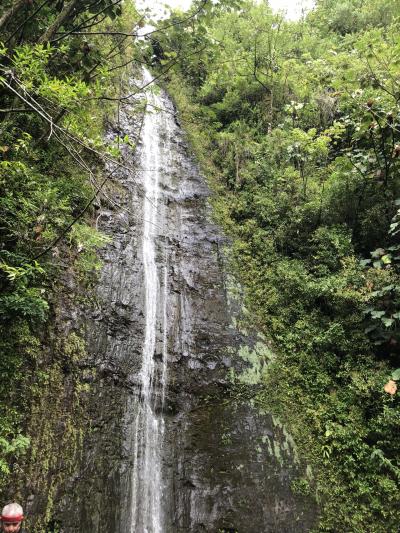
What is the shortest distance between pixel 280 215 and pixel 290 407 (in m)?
4.24

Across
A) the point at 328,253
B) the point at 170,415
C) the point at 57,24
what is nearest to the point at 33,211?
the point at 57,24

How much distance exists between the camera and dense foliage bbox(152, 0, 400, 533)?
17.2ft

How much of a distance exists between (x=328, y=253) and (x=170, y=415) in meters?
4.11

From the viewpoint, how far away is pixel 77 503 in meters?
4.56

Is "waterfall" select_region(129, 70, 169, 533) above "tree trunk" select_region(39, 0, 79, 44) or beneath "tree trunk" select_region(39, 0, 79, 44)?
beneath

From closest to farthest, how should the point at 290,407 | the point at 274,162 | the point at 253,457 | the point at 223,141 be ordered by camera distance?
the point at 253,457
the point at 290,407
the point at 274,162
the point at 223,141

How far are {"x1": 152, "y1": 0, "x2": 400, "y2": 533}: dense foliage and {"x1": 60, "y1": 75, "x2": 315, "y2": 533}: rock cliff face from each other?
1.93ft

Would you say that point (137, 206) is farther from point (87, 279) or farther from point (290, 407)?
point (290, 407)

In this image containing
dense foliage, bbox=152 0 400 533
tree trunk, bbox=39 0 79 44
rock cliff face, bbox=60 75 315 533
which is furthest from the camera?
dense foliage, bbox=152 0 400 533

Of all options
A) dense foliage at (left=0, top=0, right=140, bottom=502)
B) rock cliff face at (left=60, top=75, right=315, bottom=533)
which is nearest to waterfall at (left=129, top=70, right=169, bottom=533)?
rock cliff face at (left=60, top=75, right=315, bottom=533)

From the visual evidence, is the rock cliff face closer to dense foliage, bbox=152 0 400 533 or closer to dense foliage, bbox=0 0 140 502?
dense foliage, bbox=152 0 400 533

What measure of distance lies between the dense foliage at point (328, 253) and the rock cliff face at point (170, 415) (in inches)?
23.1

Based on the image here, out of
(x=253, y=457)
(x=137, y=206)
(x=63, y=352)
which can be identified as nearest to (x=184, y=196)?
(x=137, y=206)

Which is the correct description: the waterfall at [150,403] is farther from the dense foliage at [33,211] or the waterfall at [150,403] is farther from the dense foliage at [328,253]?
the dense foliage at [328,253]
